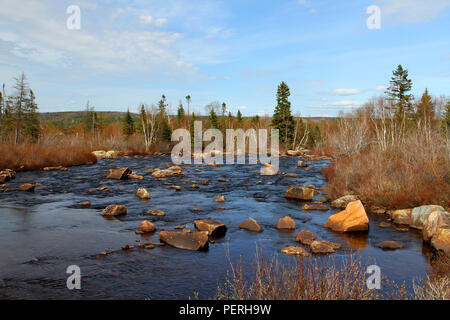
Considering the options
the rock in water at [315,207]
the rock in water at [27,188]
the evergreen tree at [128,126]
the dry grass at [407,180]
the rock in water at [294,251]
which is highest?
the evergreen tree at [128,126]

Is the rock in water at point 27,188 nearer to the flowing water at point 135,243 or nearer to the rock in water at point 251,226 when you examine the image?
the flowing water at point 135,243

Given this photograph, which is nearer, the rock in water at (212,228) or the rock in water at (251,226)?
the rock in water at (212,228)

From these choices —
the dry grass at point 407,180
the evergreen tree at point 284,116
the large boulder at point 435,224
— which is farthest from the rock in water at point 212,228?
the evergreen tree at point 284,116

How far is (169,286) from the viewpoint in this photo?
22.1 feet

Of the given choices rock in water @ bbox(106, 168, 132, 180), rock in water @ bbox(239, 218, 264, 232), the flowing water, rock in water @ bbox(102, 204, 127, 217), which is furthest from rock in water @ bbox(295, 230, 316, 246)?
rock in water @ bbox(106, 168, 132, 180)

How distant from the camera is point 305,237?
9.75 metres

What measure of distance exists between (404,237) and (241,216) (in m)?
5.81

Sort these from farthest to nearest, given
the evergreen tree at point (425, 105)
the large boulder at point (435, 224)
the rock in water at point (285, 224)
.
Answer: the evergreen tree at point (425, 105)
the rock in water at point (285, 224)
the large boulder at point (435, 224)

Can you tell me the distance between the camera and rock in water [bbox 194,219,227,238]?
1023cm

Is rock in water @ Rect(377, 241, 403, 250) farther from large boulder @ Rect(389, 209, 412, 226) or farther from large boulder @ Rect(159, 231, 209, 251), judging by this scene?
large boulder @ Rect(159, 231, 209, 251)

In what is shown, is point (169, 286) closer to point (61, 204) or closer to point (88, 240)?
point (88, 240)

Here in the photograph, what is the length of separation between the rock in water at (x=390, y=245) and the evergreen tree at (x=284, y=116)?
43.7 metres

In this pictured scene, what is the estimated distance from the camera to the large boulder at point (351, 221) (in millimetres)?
10641

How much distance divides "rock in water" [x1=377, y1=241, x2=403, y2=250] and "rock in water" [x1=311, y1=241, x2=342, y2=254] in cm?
129
